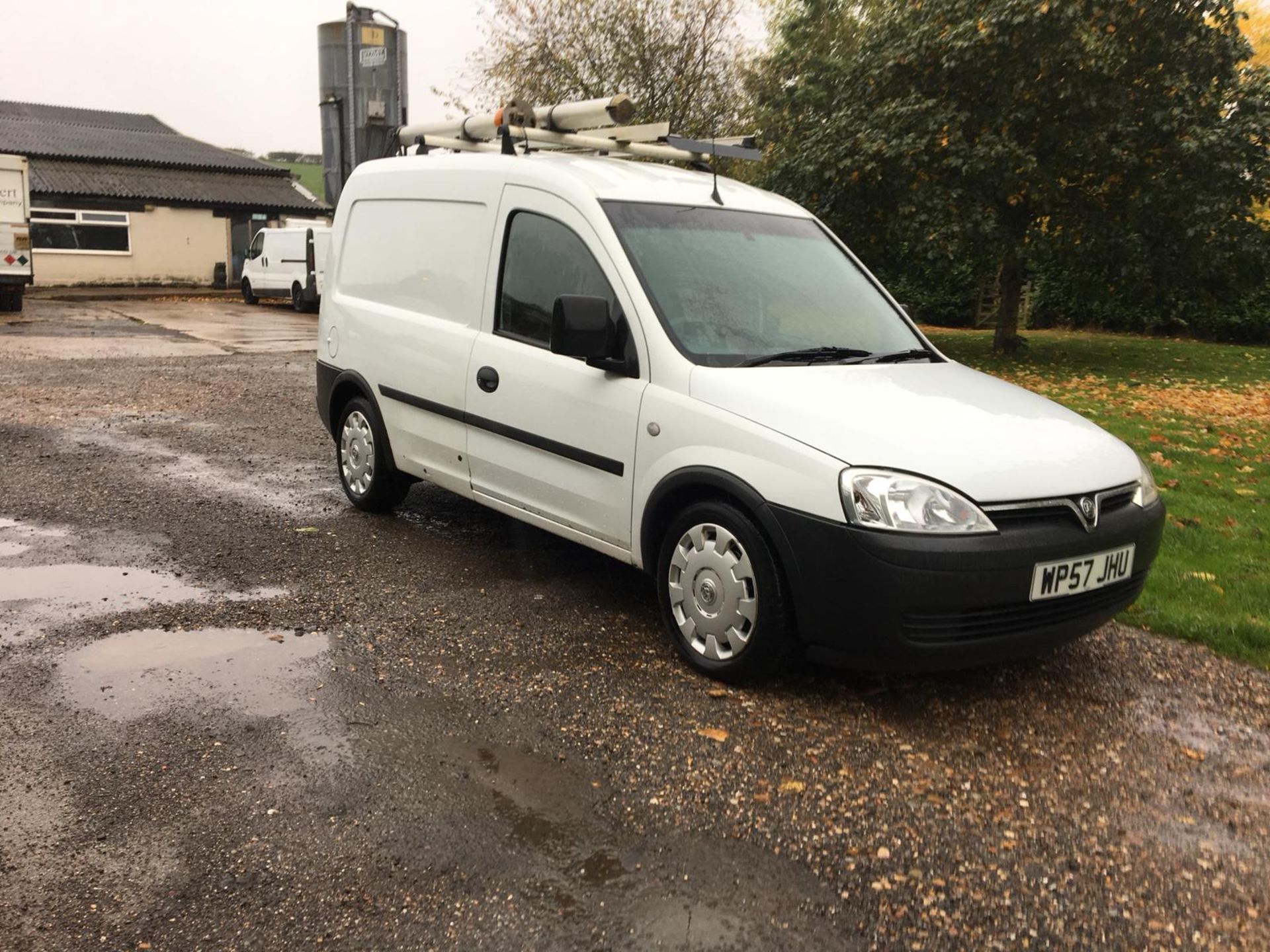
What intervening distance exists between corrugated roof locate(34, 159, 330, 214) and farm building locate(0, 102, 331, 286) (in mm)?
34

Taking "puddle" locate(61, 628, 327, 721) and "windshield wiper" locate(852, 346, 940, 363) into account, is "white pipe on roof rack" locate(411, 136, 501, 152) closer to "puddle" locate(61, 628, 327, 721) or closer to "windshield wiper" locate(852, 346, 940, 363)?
"windshield wiper" locate(852, 346, 940, 363)

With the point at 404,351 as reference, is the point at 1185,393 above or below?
below

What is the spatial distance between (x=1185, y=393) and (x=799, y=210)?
10538 mm

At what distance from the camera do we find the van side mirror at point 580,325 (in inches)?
179

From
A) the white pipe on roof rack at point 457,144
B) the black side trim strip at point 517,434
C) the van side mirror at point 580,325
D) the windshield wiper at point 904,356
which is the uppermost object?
the white pipe on roof rack at point 457,144

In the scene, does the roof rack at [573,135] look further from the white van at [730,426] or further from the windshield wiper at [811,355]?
the windshield wiper at [811,355]

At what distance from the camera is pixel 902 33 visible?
1764cm

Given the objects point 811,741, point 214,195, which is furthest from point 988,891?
point 214,195

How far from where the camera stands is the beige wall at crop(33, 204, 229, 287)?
3309 centimetres

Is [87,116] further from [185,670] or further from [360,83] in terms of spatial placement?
[185,670]

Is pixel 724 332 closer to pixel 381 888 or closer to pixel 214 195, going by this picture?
pixel 381 888

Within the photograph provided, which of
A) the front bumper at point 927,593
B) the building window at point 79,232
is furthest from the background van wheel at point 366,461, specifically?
the building window at point 79,232

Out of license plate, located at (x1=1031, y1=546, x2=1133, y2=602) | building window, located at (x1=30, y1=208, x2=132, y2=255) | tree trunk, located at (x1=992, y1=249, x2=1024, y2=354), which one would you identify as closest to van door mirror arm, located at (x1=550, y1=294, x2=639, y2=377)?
license plate, located at (x1=1031, y1=546, x2=1133, y2=602)

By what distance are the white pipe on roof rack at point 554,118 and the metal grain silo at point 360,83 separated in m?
5.70
